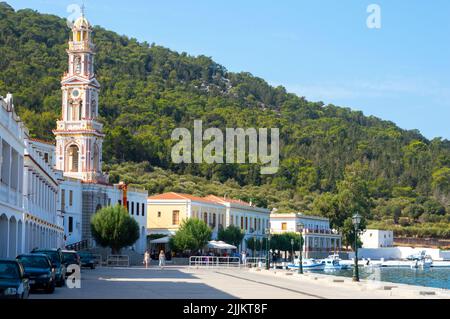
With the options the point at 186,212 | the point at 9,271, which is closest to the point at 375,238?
the point at 186,212

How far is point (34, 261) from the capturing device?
34.3 metres

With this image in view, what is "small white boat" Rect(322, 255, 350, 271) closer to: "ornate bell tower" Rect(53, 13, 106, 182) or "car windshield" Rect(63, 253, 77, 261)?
"ornate bell tower" Rect(53, 13, 106, 182)

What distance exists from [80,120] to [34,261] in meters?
58.9

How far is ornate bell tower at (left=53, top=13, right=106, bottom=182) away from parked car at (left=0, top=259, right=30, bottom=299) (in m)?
64.1

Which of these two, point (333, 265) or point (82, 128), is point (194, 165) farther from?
point (82, 128)

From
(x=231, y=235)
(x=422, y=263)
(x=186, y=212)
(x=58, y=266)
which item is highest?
(x=186, y=212)

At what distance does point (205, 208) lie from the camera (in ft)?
359

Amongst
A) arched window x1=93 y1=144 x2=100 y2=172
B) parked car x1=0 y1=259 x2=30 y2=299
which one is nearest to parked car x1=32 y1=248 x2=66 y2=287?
parked car x1=0 y1=259 x2=30 y2=299

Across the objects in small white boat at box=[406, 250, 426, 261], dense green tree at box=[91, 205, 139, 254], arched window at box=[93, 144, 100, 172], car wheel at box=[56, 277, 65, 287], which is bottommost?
small white boat at box=[406, 250, 426, 261]

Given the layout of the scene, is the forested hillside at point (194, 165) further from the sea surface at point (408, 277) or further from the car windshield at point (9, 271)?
the car windshield at point (9, 271)

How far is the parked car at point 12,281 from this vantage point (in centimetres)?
2592

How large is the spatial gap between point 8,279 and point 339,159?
170m

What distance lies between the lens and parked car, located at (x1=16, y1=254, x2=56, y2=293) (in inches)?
1300
